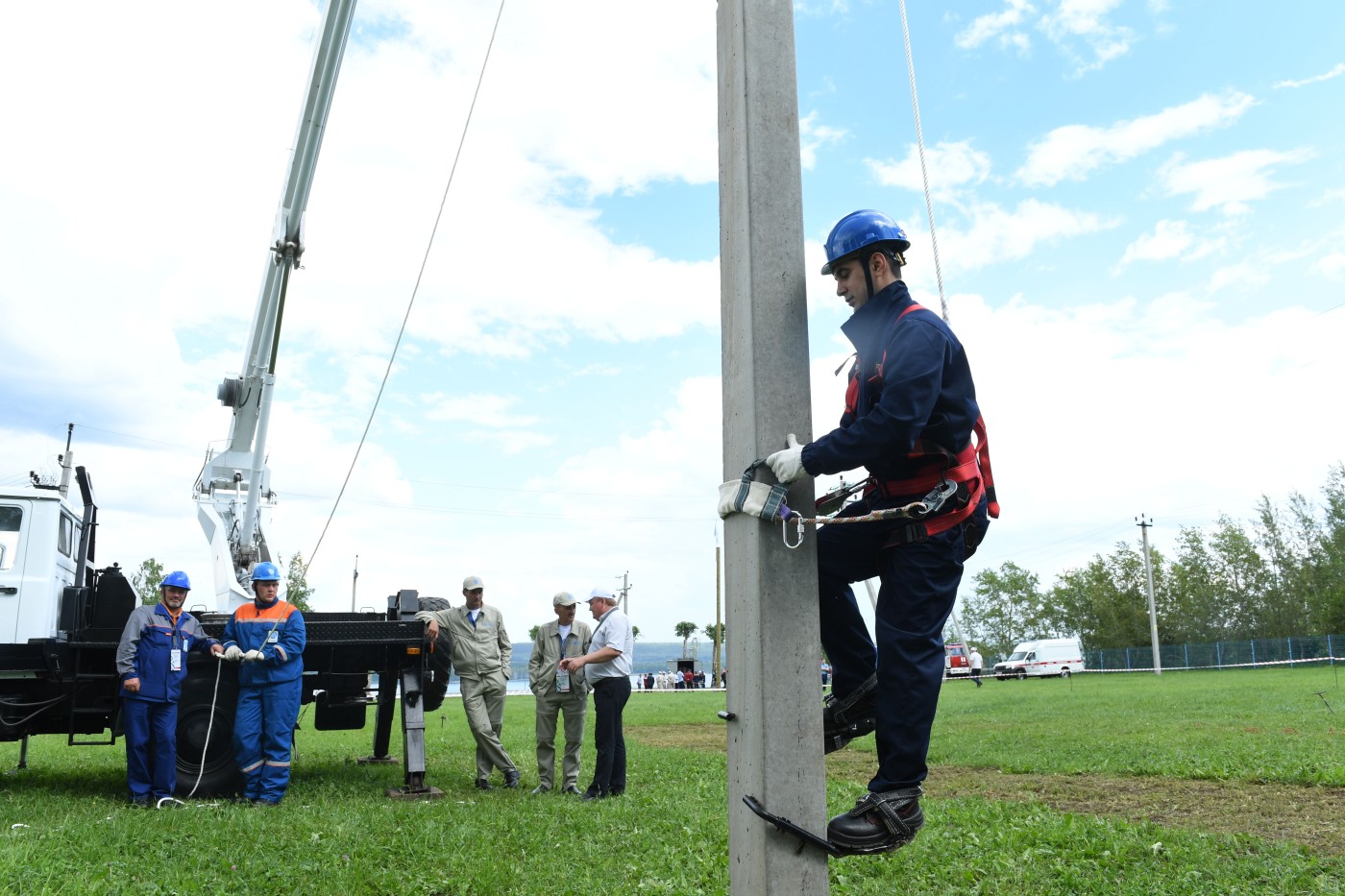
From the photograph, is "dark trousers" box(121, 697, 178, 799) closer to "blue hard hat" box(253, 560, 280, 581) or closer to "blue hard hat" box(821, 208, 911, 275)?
"blue hard hat" box(253, 560, 280, 581)

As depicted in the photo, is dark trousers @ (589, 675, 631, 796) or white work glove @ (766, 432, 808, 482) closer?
white work glove @ (766, 432, 808, 482)

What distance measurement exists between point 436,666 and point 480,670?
0.65 metres

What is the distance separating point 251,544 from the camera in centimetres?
1495

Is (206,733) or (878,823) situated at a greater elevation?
(878,823)

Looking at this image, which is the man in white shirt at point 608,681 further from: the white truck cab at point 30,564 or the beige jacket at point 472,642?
the white truck cab at point 30,564

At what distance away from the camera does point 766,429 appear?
3096mm

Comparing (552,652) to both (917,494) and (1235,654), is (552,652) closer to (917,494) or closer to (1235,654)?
(917,494)

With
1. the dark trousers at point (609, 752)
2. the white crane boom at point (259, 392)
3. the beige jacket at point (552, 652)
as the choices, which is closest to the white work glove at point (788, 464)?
the dark trousers at point (609, 752)

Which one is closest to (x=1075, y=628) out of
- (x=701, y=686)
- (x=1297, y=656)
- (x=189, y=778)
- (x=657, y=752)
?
(x=1297, y=656)

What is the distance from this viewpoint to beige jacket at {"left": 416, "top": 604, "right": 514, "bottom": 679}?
1113cm

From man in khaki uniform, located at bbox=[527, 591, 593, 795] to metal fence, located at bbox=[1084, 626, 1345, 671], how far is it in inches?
2048

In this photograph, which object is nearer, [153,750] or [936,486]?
[936,486]

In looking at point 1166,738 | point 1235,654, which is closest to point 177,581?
point 1166,738

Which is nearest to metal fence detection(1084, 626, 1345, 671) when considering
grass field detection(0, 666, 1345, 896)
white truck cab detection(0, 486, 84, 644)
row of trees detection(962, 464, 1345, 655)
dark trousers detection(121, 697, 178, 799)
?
row of trees detection(962, 464, 1345, 655)
